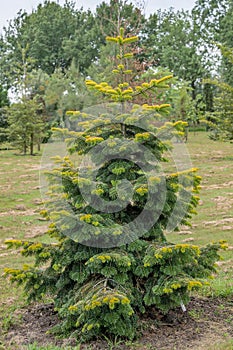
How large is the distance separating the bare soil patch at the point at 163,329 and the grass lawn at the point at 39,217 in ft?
0.51

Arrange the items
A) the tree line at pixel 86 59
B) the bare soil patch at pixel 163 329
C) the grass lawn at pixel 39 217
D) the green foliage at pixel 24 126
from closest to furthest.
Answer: the bare soil patch at pixel 163 329 → the grass lawn at pixel 39 217 → the green foliage at pixel 24 126 → the tree line at pixel 86 59

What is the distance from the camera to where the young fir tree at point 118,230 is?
3494 millimetres

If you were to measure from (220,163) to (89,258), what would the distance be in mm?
13129

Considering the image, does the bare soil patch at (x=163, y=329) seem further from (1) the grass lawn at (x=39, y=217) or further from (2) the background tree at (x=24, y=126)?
(2) the background tree at (x=24, y=126)

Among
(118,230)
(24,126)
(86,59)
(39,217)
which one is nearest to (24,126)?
(24,126)

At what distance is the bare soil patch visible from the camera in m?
3.45

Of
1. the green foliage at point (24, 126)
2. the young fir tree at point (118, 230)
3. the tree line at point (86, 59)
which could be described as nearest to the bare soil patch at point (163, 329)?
the young fir tree at point (118, 230)

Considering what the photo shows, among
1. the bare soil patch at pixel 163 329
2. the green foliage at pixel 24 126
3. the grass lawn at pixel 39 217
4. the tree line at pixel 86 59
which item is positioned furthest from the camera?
the tree line at pixel 86 59

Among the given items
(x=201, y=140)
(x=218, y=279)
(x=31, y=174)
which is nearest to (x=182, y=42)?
(x=201, y=140)

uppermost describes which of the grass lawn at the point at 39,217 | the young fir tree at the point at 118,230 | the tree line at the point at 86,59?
the tree line at the point at 86,59

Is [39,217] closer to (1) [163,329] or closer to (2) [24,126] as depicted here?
(1) [163,329]

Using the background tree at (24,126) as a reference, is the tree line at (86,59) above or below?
above

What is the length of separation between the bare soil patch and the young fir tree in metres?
0.12

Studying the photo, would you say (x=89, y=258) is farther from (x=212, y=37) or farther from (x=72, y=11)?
(x=72, y=11)
